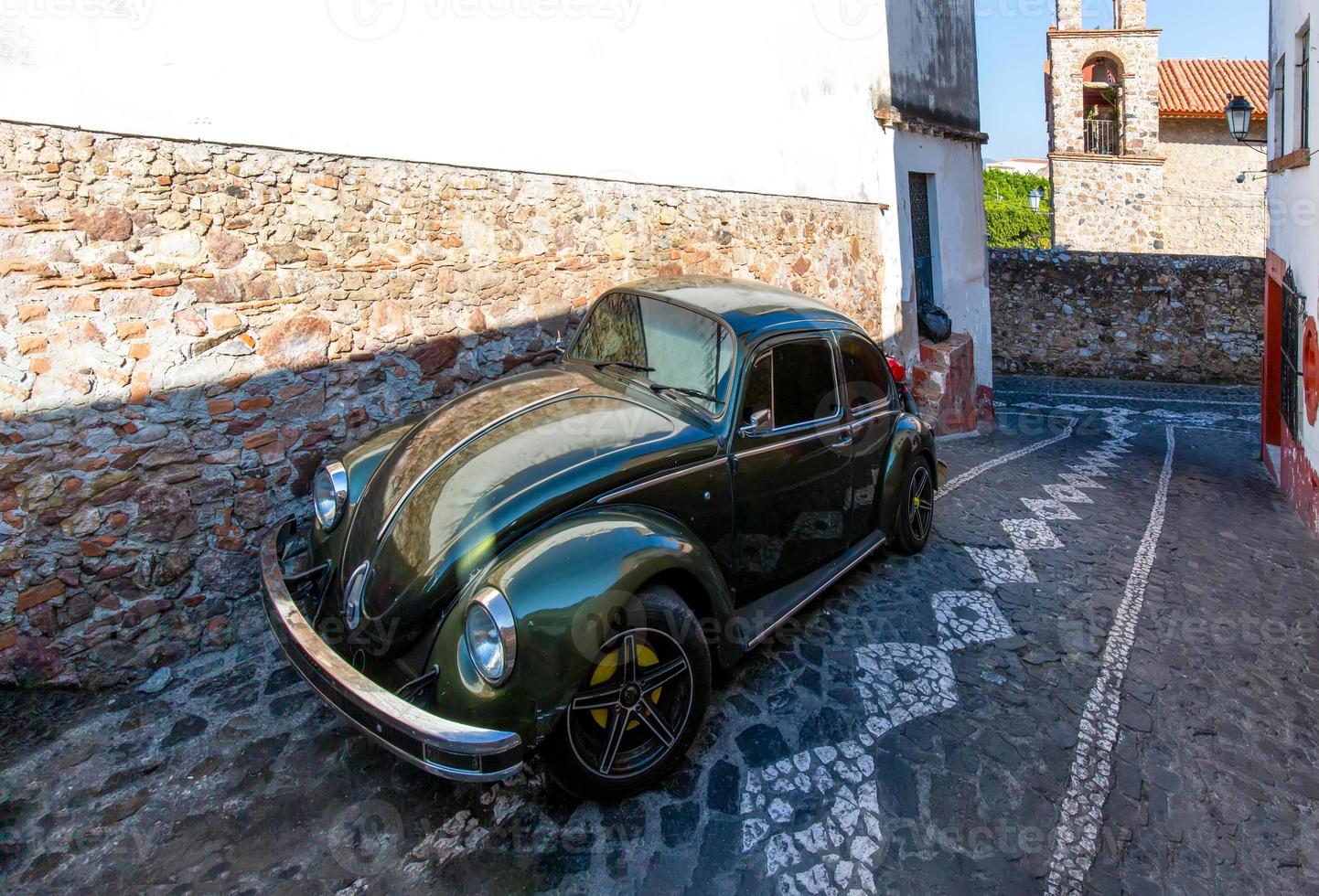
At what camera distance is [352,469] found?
3.49m

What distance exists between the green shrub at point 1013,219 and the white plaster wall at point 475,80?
23.5 metres

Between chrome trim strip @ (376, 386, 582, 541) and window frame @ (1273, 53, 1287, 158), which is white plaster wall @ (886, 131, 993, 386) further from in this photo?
chrome trim strip @ (376, 386, 582, 541)

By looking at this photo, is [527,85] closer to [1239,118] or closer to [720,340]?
[720,340]

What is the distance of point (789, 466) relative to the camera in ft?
12.3

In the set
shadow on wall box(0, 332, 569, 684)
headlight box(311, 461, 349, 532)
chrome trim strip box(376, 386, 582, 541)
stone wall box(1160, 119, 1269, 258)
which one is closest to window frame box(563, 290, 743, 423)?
chrome trim strip box(376, 386, 582, 541)

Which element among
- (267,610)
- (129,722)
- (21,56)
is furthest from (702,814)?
(21,56)

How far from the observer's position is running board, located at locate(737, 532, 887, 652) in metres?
3.46

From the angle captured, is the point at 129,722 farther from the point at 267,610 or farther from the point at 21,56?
the point at 21,56

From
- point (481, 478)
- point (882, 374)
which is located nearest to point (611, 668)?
point (481, 478)

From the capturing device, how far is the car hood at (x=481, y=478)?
273 centimetres

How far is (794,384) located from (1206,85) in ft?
96.2

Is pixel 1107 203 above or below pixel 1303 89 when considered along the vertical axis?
below

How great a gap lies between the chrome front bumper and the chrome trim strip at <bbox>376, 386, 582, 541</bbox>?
1.82 ft

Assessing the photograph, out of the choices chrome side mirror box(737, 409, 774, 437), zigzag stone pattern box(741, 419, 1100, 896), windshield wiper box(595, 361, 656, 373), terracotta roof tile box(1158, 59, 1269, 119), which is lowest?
zigzag stone pattern box(741, 419, 1100, 896)
